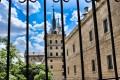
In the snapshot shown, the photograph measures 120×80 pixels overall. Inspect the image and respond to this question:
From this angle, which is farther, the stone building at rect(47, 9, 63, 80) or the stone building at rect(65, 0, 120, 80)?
the stone building at rect(47, 9, 63, 80)

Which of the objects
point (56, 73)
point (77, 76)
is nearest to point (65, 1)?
point (77, 76)

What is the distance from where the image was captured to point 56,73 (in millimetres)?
47031

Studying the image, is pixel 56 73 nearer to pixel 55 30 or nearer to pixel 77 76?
pixel 55 30

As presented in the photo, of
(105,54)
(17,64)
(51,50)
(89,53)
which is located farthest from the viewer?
(51,50)

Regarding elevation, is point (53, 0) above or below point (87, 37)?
below

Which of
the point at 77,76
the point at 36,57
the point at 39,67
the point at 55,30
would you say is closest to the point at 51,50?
the point at 55,30

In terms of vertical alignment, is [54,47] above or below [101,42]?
above

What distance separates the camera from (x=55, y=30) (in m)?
61.1

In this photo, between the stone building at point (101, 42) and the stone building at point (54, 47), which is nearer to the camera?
the stone building at point (101, 42)

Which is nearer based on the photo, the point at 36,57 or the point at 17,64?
the point at 17,64

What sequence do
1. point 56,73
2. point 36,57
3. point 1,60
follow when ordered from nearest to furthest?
point 1,60
point 56,73
point 36,57

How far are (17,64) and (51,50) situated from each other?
45530 mm

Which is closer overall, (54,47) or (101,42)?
(101,42)

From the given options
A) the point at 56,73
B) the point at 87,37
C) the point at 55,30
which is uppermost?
the point at 55,30
